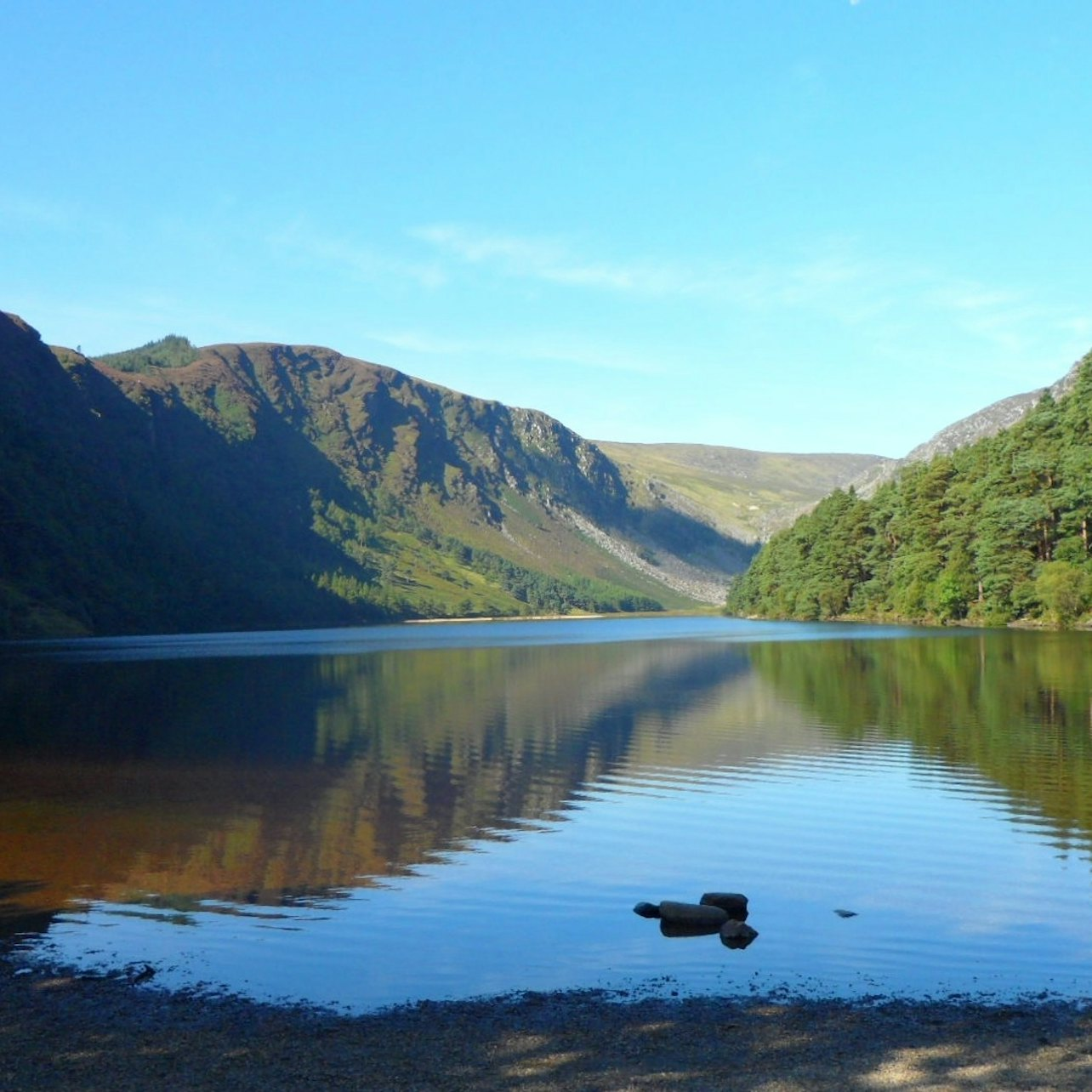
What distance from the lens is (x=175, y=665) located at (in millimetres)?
109250

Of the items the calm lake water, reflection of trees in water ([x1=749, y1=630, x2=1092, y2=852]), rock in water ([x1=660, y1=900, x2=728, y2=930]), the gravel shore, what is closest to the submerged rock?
rock in water ([x1=660, y1=900, x2=728, y2=930])

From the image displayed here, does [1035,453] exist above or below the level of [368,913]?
above

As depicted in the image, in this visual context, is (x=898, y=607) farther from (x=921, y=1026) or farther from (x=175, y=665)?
(x=921, y=1026)

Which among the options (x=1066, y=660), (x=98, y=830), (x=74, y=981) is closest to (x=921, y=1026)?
(x=74, y=981)

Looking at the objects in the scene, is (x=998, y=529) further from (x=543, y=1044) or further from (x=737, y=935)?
(x=543, y=1044)

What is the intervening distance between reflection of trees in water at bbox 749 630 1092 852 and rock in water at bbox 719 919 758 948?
9.61 meters

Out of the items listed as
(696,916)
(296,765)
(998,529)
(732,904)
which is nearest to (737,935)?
(696,916)

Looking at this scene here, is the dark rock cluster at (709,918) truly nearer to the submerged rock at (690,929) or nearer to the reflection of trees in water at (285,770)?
the submerged rock at (690,929)

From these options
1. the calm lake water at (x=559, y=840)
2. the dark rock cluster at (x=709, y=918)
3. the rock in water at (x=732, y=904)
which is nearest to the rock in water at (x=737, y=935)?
the dark rock cluster at (x=709, y=918)

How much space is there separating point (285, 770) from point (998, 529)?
11572 centimetres

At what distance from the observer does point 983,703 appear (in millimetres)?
52812

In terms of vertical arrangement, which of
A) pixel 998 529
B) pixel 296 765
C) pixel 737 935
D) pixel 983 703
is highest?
pixel 998 529

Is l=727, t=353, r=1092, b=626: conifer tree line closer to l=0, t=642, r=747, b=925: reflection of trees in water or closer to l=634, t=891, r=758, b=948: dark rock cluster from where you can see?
l=0, t=642, r=747, b=925: reflection of trees in water

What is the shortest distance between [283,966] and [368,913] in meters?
3.27
